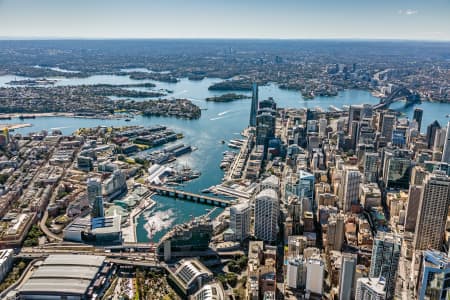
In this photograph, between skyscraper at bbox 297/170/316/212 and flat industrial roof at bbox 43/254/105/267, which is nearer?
flat industrial roof at bbox 43/254/105/267

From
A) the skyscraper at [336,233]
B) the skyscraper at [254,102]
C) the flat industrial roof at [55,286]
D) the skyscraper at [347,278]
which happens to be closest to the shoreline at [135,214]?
the flat industrial roof at [55,286]

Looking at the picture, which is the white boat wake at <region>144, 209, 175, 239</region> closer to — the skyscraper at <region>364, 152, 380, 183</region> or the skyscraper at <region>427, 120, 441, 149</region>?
the skyscraper at <region>364, 152, 380, 183</region>

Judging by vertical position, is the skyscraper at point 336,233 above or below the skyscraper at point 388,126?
below

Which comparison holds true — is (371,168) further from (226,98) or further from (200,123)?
(226,98)

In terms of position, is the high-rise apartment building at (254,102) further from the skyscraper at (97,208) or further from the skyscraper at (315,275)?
the skyscraper at (315,275)

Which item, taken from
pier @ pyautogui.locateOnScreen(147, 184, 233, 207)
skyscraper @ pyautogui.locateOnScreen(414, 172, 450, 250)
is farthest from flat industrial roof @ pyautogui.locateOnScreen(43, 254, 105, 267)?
skyscraper @ pyautogui.locateOnScreen(414, 172, 450, 250)

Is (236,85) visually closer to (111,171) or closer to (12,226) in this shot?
(111,171)
